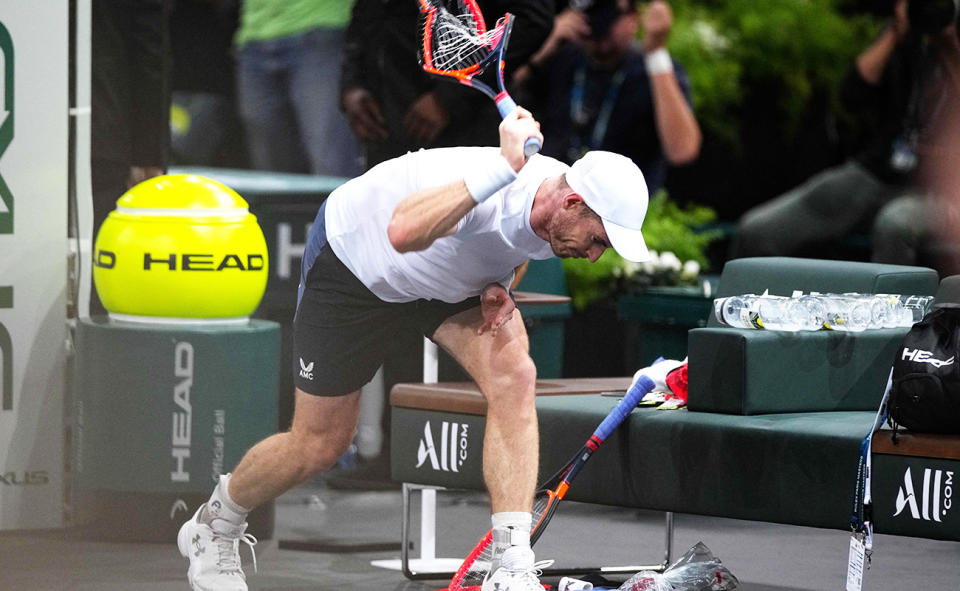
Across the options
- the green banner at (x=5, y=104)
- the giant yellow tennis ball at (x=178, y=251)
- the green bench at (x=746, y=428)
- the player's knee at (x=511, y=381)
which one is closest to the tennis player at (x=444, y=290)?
the player's knee at (x=511, y=381)

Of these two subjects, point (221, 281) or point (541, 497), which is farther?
point (221, 281)

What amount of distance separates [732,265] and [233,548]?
1.75m

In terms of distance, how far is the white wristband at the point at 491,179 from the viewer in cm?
388

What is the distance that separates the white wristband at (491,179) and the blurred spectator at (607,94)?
3445mm

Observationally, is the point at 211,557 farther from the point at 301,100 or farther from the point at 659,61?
the point at 659,61

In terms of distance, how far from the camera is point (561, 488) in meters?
4.68

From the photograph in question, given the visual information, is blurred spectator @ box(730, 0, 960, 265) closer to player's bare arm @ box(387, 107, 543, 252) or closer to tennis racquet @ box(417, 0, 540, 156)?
tennis racquet @ box(417, 0, 540, 156)

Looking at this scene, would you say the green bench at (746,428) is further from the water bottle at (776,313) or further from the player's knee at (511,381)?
the player's knee at (511,381)

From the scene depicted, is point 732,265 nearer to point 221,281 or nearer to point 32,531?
point 221,281

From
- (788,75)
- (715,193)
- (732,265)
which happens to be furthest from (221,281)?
(788,75)

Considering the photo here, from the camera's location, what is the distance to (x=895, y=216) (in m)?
6.93

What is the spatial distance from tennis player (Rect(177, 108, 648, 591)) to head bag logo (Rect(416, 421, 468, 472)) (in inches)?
19.2

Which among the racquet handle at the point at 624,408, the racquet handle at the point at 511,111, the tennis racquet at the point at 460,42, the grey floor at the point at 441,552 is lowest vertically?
the grey floor at the point at 441,552

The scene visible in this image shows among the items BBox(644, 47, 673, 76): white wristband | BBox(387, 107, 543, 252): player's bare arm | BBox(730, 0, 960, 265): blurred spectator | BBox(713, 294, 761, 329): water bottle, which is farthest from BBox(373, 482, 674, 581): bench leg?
BBox(644, 47, 673, 76): white wristband
